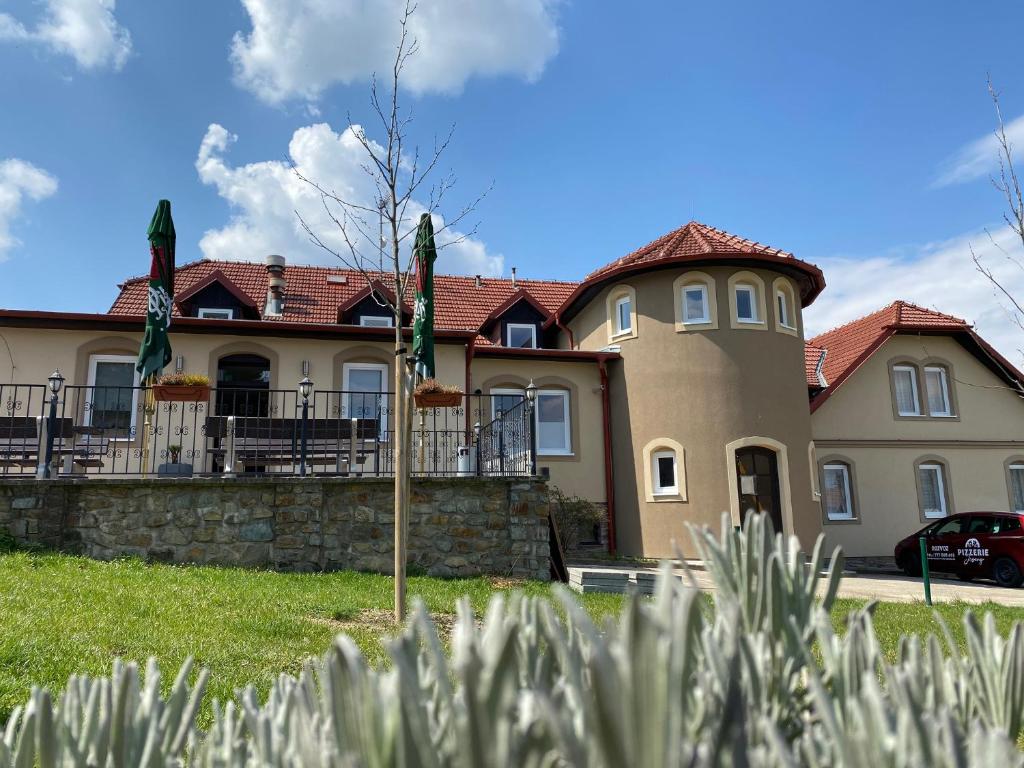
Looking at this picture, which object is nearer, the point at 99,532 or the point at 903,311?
the point at 99,532

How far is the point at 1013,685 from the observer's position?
1149 millimetres

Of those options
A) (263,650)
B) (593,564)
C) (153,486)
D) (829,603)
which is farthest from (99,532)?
(829,603)

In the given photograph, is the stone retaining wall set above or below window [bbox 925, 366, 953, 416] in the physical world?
below

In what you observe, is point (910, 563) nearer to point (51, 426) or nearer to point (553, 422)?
point (553, 422)

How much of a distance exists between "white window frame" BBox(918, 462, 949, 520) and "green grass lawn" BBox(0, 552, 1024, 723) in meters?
11.0

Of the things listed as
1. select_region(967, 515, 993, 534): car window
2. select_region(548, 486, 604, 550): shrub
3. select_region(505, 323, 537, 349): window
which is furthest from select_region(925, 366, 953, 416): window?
select_region(505, 323, 537, 349): window

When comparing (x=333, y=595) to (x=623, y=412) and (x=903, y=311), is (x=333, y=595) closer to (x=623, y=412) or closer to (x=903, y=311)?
(x=623, y=412)

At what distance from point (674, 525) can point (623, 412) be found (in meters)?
2.82

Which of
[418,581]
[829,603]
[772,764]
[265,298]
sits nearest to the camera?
[772,764]

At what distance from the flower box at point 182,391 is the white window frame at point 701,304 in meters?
10.0

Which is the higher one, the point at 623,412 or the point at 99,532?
the point at 623,412

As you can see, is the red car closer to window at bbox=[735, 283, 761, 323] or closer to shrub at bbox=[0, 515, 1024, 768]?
window at bbox=[735, 283, 761, 323]

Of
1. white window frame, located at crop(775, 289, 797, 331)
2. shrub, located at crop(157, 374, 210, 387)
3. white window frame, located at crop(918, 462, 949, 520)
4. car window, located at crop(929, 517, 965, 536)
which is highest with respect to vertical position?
white window frame, located at crop(775, 289, 797, 331)

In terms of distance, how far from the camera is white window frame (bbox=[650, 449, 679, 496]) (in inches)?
604
